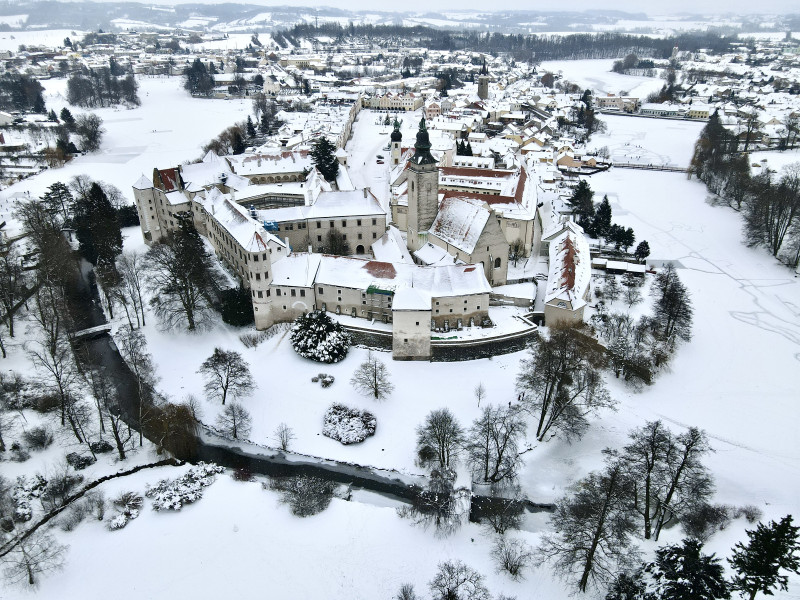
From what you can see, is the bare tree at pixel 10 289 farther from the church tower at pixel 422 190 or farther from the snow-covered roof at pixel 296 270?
the church tower at pixel 422 190

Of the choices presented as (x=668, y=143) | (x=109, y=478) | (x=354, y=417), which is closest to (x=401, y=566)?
(x=354, y=417)

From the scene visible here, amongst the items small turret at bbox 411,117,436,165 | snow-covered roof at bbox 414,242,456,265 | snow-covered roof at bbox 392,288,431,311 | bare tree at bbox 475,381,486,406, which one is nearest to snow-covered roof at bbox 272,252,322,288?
snow-covered roof at bbox 392,288,431,311

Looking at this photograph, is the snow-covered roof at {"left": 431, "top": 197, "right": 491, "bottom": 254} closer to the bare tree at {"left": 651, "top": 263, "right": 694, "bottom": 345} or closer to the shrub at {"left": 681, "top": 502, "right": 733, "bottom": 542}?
the bare tree at {"left": 651, "top": 263, "right": 694, "bottom": 345}

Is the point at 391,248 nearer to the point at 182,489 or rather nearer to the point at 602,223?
the point at 602,223

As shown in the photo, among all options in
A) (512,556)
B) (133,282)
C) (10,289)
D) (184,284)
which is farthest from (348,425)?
(10,289)

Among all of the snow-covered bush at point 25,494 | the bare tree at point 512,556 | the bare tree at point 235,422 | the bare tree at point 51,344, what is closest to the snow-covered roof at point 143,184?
the bare tree at point 51,344

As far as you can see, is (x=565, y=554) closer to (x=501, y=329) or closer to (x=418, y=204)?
(x=501, y=329)

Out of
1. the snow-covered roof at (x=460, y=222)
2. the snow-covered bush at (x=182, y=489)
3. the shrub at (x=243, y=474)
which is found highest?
the snow-covered roof at (x=460, y=222)
